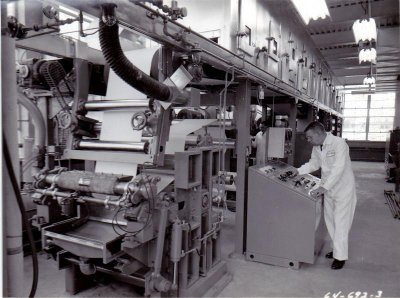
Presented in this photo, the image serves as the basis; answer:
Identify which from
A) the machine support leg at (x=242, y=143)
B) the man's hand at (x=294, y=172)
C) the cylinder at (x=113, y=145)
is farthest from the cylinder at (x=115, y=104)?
the man's hand at (x=294, y=172)

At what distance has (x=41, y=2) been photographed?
7.91 ft

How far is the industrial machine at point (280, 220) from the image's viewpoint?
3.01 meters

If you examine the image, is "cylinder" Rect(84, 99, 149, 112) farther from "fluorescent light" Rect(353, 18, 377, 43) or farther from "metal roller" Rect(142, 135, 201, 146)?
"fluorescent light" Rect(353, 18, 377, 43)

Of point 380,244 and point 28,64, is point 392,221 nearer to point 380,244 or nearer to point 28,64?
point 380,244

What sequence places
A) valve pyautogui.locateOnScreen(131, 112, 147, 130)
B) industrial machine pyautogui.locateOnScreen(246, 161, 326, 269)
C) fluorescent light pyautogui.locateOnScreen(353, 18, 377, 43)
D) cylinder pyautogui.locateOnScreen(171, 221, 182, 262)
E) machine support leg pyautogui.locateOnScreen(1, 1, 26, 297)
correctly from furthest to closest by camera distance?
fluorescent light pyautogui.locateOnScreen(353, 18, 377, 43)
industrial machine pyautogui.locateOnScreen(246, 161, 326, 269)
cylinder pyautogui.locateOnScreen(171, 221, 182, 262)
valve pyautogui.locateOnScreen(131, 112, 147, 130)
machine support leg pyautogui.locateOnScreen(1, 1, 26, 297)

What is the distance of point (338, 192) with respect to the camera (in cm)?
317

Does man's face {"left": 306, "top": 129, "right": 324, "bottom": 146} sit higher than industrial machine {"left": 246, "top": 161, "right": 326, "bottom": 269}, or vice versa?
man's face {"left": 306, "top": 129, "right": 324, "bottom": 146}

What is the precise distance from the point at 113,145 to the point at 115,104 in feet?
0.91

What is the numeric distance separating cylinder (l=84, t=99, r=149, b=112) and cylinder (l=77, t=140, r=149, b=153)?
0.24 meters

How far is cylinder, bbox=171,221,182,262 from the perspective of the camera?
2.17 metres

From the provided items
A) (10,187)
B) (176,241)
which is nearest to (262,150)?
(176,241)

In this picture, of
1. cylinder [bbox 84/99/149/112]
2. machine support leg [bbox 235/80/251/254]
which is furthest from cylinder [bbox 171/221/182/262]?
machine support leg [bbox 235/80/251/254]

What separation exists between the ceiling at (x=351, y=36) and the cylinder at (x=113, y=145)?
10.3 feet

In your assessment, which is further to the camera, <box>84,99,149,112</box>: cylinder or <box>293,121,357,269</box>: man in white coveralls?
<box>293,121,357,269</box>: man in white coveralls
